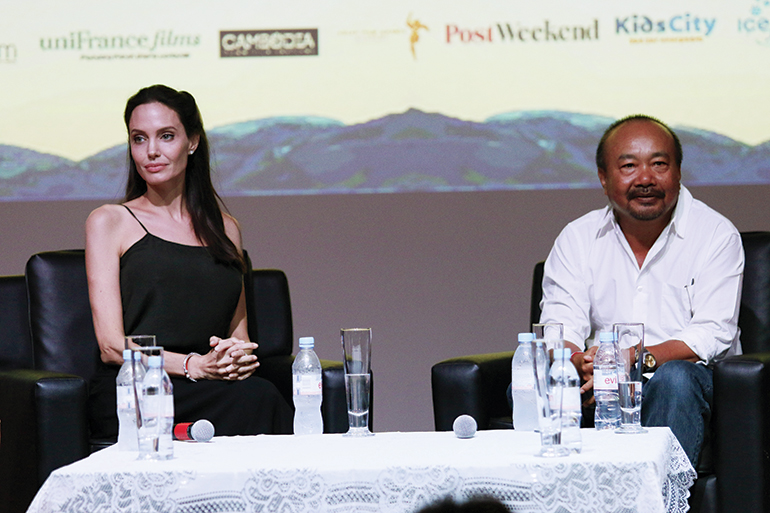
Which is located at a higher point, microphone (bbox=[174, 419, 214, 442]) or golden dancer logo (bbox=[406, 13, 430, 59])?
golden dancer logo (bbox=[406, 13, 430, 59])

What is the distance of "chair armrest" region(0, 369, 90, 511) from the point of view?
2219 millimetres

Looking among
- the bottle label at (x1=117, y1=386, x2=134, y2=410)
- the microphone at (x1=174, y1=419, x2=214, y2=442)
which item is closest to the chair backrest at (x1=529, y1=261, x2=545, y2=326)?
the microphone at (x1=174, y1=419, x2=214, y2=442)

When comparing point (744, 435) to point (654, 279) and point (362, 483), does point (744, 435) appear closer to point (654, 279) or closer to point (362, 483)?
point (654, 279)

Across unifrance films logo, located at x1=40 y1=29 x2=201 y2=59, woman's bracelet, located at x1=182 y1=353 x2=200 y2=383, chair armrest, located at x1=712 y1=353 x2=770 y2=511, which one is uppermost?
unifrance films logo, located at x1=40 y1=29 x2=201 y2=59

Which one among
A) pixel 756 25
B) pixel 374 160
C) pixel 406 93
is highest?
pixel 756 25

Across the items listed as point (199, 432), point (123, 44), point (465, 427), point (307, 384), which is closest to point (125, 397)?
point (199, 432)

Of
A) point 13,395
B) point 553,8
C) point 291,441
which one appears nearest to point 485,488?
point 291,441

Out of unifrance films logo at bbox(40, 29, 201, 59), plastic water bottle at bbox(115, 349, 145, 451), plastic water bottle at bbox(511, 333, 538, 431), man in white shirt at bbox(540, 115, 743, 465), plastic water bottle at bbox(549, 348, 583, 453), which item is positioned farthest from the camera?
unifrance films logo at bbox(40, 29, 201, 59)

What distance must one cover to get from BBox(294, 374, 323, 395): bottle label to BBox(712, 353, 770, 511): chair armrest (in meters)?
0.98

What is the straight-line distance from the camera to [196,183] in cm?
277

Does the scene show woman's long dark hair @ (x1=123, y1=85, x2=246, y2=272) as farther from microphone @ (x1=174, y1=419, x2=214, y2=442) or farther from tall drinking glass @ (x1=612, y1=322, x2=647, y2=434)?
tall drinking glass @ (x1=612, y1=322, x2=647, y2=434)

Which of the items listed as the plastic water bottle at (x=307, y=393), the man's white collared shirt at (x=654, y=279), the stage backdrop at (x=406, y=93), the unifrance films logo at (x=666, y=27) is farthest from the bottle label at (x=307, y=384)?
the unifrance films logo at (x=666, y=27)

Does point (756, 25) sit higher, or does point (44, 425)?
point (756, 25)

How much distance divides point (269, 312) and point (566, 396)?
5.02 ft
